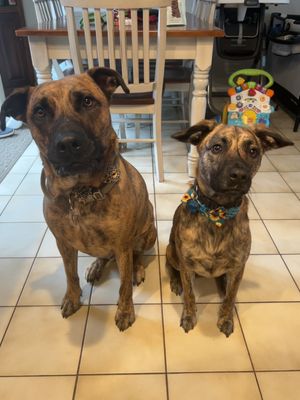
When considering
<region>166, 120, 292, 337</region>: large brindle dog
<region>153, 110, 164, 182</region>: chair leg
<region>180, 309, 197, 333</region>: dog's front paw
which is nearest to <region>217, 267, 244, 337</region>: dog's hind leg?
<region>166, 120, 292, 337</region>: large brindle dog

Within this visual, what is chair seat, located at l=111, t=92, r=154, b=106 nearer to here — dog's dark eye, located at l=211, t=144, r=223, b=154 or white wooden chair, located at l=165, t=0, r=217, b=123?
white wooden chair, located at l=165, t=0, r=217, b=123

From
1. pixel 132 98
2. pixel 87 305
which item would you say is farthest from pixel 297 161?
pixel 87 305

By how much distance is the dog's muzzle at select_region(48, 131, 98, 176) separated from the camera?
3.16 feet

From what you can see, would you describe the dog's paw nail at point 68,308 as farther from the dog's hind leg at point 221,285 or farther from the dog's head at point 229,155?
the dog's head at point 229,155

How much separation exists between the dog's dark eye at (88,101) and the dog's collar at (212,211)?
0.51 m

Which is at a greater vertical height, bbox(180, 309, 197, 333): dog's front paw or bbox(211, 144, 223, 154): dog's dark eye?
bbox(211, 144, 223, 154): dog's dark eye

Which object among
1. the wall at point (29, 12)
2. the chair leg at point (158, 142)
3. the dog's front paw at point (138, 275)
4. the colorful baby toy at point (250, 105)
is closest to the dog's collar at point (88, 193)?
the dog's front paw at point (138, 275)

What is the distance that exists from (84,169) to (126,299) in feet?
2.15

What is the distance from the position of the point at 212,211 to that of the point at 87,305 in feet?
2.53

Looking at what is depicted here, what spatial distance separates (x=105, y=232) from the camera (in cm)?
121

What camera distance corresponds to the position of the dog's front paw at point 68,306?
4.86ft

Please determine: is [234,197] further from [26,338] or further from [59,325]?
[26,338]

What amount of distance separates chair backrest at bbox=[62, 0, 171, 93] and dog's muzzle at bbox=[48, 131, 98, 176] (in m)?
1.25

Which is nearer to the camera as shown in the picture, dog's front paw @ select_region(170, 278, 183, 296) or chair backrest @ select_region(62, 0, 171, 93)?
dog's front paw @ select_region(170, 278, 183, 296)
